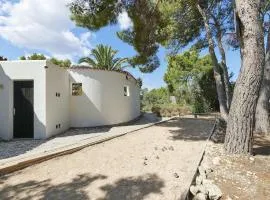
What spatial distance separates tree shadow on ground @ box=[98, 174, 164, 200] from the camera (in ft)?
17.5

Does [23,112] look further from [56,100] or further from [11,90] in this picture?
[56,100]

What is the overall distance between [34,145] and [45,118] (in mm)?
1567

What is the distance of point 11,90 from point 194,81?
17576 mm

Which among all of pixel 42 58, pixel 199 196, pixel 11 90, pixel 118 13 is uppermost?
pixel 42 58

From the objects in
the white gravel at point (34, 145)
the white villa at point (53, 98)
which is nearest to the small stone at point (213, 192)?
the white gravel at point (34, 145)

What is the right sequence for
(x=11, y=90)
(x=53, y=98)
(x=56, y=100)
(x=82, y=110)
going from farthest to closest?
(x=82, y=110) → (x=56, y=100) → (x=53, y=98) → (x=11, y=90)

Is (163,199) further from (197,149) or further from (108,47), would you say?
(108,47)

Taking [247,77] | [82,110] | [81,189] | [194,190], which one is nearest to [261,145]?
[247,77]

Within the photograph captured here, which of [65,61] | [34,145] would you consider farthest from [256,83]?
[65,61]

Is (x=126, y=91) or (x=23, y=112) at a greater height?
(x=126, y=91)

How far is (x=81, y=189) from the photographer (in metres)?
5.66

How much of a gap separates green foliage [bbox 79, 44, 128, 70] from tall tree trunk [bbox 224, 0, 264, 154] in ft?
66.0

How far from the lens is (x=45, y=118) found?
11023mm

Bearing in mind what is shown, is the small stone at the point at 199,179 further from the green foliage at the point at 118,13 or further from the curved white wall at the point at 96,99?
the green foliage at the point at 118,13
